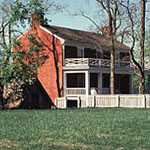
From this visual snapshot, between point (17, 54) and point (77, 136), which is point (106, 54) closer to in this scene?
point (17, 54)

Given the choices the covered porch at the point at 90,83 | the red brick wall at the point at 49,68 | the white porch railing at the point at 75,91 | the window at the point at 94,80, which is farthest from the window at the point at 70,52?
the white porch railing at the point at 75,91

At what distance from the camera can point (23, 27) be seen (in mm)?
37250

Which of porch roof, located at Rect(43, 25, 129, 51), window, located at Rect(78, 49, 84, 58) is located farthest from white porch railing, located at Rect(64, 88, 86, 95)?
window, located at Rect(78, 49, 84, 58)

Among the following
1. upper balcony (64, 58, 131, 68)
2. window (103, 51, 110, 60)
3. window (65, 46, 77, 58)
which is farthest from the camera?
window (103, 51, 110, 60)

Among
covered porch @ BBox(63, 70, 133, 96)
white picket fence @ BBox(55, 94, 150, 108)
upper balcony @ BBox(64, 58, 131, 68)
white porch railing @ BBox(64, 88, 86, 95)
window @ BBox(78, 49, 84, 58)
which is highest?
window @ BBox(78, 49, 84, 58)

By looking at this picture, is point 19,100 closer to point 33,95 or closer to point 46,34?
point 33,95

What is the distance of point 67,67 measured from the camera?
138 feet

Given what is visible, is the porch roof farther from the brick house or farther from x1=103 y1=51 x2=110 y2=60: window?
x1=103 y1=51 x2=110 y2=60: window

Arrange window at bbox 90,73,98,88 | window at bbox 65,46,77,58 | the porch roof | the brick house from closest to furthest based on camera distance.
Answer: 1. the brick house
2. window at bbox 65,46,77,58
3. the porch roof
4. window at bbox 90,73,98,88

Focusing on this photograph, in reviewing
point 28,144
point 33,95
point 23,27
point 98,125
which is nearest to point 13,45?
point 23,27

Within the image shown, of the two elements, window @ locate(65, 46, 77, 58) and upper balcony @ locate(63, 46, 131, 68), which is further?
window @ locate(65, 46, 77, 58)

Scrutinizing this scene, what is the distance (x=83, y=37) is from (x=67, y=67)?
20.0 feet

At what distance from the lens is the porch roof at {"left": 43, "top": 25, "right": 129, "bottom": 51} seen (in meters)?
44.5

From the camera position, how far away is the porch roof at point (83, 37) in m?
44.5
